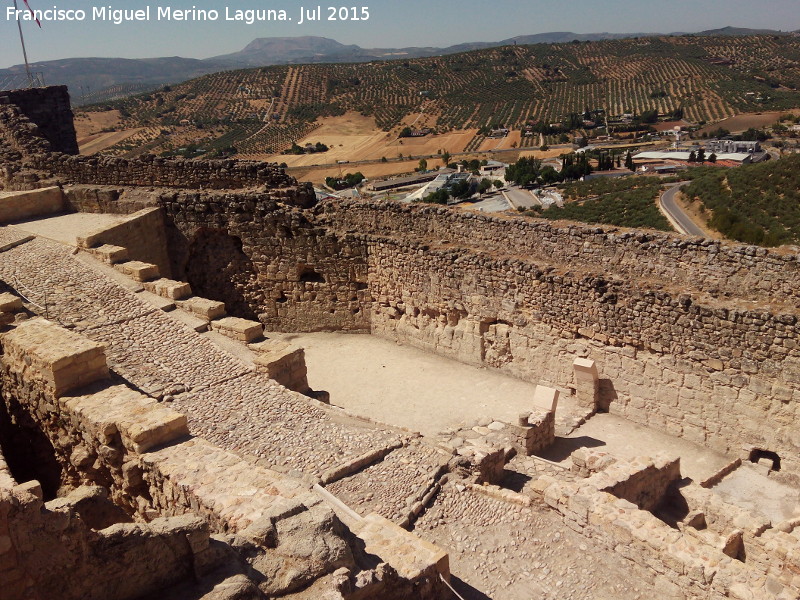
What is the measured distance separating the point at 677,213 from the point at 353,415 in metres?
30.7

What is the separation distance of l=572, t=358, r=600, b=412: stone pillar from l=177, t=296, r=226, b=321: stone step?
16.8 ft

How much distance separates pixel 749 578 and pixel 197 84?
4511 inches

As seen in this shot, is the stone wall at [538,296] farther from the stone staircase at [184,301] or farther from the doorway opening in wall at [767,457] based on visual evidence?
the stone staircase at [184,301]

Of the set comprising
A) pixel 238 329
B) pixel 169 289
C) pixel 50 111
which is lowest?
pixel 238 329

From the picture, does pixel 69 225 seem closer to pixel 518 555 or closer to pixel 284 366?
pixel 284 366

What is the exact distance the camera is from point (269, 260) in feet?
42.9

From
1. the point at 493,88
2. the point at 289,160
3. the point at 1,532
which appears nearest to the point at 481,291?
the point at 1,532

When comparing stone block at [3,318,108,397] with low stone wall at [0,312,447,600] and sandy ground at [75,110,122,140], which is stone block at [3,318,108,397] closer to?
low stone wall at [0,312,447,600]

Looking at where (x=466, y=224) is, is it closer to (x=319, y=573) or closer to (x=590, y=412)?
(x=590, y=412)

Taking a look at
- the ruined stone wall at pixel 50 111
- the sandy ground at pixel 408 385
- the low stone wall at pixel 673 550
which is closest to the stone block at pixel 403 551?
the low stone wall at pixel 673 550

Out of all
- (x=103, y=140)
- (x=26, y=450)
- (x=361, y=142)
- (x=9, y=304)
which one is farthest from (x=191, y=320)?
(x=103, y=140)

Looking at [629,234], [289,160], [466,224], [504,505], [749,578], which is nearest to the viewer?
[749,578]

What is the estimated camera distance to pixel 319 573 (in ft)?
14.8

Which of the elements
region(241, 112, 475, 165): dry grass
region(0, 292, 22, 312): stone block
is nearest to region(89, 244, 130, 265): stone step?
region(0, 292, 22, 312): stone block
